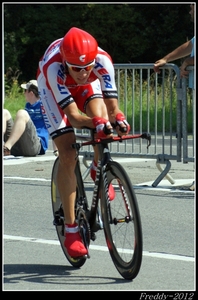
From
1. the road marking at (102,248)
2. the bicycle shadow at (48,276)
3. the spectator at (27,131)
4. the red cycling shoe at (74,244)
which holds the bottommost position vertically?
the bicycle shadow at (48,276)

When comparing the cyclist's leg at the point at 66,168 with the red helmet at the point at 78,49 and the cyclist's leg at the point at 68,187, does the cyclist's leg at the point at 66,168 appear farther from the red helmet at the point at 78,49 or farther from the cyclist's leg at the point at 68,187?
the red helmet at the point at 78,49

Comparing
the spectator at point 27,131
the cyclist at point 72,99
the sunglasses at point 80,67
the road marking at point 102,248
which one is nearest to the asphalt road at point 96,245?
the road marking at point 102,248

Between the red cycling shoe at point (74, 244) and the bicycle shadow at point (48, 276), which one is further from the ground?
the red cycling shoe at point (74, 244)

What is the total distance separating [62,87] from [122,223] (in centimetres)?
104

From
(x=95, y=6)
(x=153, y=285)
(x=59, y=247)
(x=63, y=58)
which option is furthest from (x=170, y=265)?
(x=95, y=6)

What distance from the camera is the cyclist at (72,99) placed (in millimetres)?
6285

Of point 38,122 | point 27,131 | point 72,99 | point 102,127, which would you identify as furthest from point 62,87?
point 38,122

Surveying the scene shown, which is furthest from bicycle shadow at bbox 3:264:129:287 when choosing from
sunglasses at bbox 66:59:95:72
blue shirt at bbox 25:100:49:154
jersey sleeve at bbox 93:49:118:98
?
blue shirt at bbox 25:100:49:154

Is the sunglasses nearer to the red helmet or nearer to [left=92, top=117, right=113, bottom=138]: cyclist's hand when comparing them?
the red helmet

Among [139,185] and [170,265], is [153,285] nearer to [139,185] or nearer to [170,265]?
[170,265]

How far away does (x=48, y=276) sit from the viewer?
653 cm

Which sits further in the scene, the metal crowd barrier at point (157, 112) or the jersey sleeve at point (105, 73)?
the metal crowd barrier at point (157, 112)

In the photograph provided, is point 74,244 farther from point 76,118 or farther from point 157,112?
point 157,112

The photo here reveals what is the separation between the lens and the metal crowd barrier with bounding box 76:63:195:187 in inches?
432
